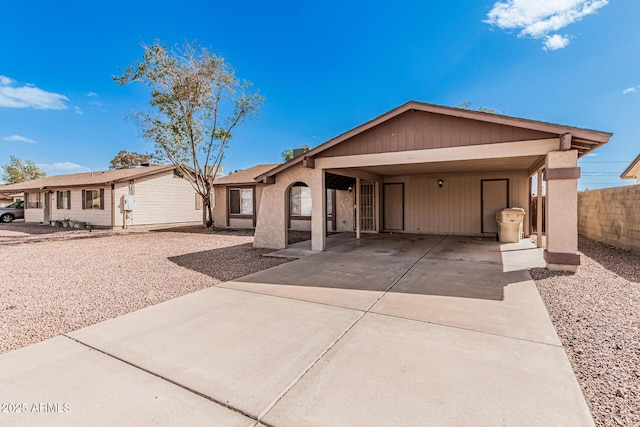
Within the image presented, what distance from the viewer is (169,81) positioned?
49.9 ft

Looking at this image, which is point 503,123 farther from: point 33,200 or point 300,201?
point 33,200

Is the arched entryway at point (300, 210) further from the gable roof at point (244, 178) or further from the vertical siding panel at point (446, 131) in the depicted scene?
the vertical siding panel at point (446, 131)

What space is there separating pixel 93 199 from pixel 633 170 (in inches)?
1170

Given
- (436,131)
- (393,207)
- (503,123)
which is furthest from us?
(393,207)

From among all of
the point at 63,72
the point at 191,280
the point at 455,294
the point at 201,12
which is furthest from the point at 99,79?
the point at 455,294

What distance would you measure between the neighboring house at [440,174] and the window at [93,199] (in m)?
13.4

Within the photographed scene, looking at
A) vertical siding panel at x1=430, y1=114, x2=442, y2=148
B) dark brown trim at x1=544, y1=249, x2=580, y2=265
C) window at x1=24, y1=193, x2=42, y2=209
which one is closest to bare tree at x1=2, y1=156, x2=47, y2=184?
window at x1=24, y1=193, x2=42, y2=209

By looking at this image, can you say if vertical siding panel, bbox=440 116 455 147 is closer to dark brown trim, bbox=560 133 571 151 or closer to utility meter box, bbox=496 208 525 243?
dark brown trim, bbox=560 133 571 151

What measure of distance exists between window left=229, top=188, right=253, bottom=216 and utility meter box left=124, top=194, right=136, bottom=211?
5.93m

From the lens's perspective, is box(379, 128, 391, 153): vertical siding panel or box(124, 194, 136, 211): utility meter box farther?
box(124, 194, 136, 211): utility meter box

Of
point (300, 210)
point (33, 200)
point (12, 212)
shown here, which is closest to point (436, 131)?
point (300, 210)

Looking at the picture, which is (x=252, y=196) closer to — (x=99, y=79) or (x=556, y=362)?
(x=99, y=79)

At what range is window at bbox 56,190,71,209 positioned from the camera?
19.3m

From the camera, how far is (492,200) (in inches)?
458
